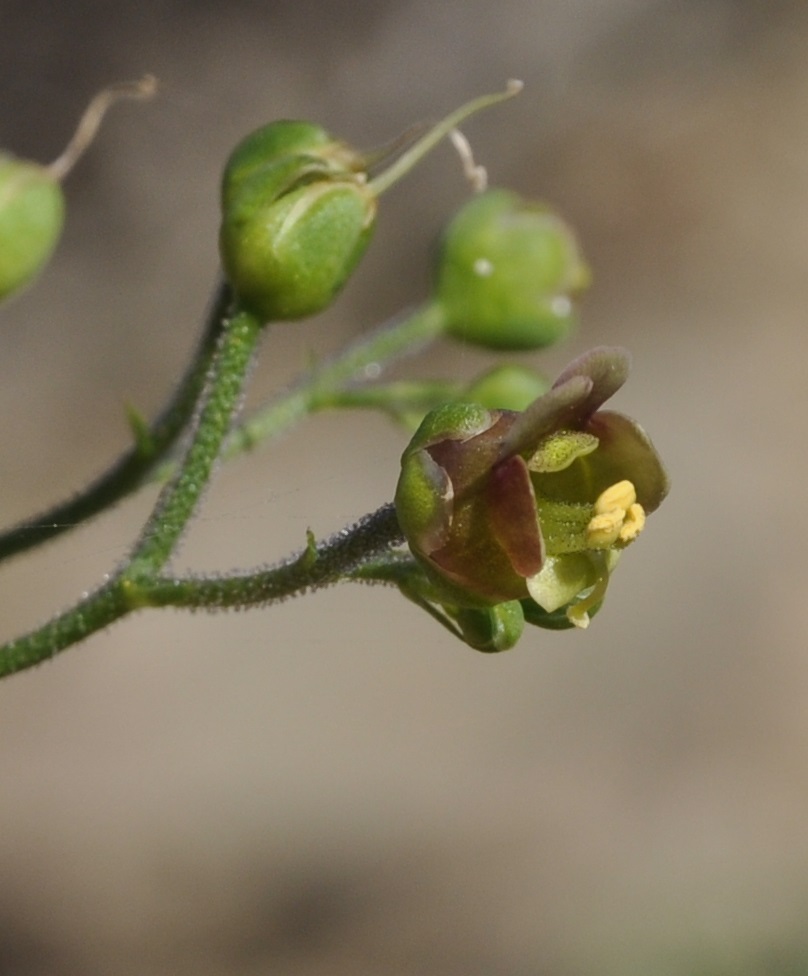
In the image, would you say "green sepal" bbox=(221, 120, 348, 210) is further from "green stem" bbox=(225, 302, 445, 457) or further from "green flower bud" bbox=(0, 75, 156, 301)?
"green stem" bbox=(225, 302, 445, 457)

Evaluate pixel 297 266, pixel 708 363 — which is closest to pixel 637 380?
pixel 708 363

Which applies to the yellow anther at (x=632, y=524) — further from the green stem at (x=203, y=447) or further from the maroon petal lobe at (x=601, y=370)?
the green stem at (x=203, y=447)

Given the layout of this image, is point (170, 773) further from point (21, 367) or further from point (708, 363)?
point (708, 363)

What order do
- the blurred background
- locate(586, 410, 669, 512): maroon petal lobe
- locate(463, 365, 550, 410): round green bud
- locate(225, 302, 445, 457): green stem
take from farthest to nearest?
the blurred background
locate(463, 365, 550, 410): round green bud
locate(225, 302, 445, 457): green stem
locate(586, 410, 669, 512): maroon petal lobe

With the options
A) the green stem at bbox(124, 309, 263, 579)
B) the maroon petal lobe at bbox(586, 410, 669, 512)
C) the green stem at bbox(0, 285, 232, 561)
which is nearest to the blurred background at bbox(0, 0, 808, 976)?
the green stem at bbox(0, 285, 232, 561)

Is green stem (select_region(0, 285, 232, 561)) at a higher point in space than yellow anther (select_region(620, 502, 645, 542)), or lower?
higher

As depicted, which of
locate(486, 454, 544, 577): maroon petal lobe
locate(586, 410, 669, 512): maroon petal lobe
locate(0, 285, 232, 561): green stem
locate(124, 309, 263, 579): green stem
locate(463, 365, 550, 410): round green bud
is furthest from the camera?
locate(463, 365, 550, 410): round green bud

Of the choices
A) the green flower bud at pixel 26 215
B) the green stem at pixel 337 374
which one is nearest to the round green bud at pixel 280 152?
the green flower bud at pixel 26 215
